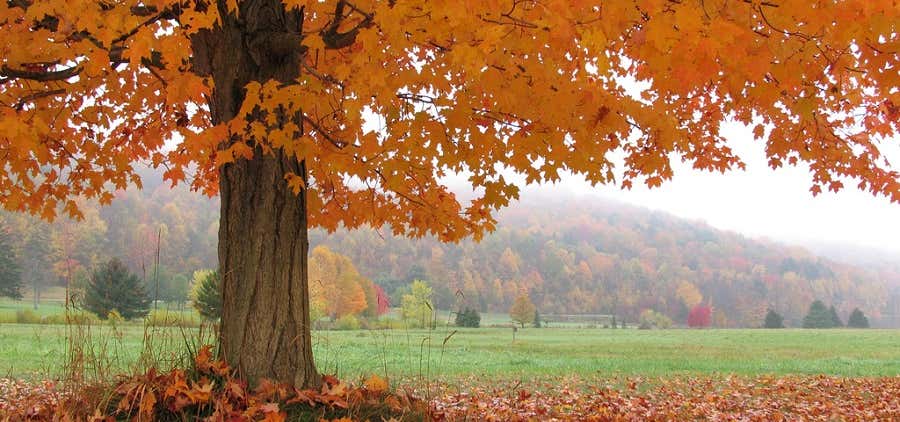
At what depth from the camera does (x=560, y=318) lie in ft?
132

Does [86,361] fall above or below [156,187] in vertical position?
below

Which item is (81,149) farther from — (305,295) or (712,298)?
(712,298)

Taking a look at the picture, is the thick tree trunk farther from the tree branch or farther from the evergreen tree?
the evergreen tree

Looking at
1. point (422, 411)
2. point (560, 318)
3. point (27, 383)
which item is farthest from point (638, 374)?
point (560, 318)

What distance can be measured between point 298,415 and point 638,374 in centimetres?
875

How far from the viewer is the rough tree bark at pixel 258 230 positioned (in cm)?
427

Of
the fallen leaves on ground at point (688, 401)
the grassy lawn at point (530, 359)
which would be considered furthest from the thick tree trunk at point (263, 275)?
the grassy lawn at point (530, 359)

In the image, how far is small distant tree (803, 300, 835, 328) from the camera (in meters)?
46.0

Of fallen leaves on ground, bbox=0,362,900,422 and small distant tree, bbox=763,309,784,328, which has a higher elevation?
fallen leaves on ground, bbox=0,362,900,422

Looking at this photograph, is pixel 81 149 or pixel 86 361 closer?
pixel 86 361

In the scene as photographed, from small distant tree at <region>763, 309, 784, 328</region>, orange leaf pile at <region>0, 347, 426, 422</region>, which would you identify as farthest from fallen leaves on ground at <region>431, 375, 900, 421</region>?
small distant tree at <region>763, 309, 784, 328</region>

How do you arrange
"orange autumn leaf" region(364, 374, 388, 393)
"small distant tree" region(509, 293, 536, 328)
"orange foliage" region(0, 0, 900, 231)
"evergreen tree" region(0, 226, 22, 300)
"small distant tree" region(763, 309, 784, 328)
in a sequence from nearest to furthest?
"orange foliage" region(0, 0, 900, 231)
"orange autumn leaf" region(364, 374, 388, 393)
"evergreen tree" region(0, 226, 22, 300)
"small distant tree" region(509, 293, 536, 328)
"small distant tree" region(763, 309, 784, 328)

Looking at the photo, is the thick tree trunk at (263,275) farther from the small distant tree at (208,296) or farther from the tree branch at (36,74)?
the tree branch at (36,74)

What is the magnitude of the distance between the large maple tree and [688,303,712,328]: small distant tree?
155ft
